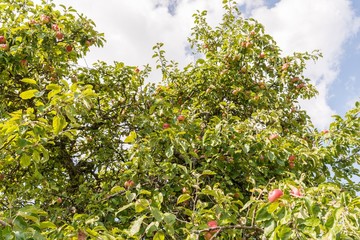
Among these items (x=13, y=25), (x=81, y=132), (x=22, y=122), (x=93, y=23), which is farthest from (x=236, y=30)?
(x=22, y=122)

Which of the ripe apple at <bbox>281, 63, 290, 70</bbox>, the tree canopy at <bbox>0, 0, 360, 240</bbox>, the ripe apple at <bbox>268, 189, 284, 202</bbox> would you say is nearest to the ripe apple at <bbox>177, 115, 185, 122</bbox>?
the tree canopy at <bbox>0, 0, 360, 240</bbox>

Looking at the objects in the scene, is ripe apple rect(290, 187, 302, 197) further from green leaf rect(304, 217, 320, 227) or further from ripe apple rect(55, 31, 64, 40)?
ripe apple rect(55, 31, 64, 40)

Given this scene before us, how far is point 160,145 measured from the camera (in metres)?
3.91

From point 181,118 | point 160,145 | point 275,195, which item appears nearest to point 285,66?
point 181,118

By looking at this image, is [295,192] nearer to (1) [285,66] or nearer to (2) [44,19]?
(2) [44,19]

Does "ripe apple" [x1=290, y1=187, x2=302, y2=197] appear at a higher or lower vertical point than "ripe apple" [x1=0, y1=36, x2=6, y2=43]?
lower

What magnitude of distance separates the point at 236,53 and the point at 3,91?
3935 mm

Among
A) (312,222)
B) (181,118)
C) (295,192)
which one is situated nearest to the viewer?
(312,222)

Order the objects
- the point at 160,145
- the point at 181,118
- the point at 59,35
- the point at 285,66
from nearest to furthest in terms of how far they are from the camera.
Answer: the point at 160,145, the point at 181,118, the point at 59,35, the point at 285,66

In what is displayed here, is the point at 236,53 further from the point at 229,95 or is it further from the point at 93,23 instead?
the point at 93,23

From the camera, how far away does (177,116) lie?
4.61 metres

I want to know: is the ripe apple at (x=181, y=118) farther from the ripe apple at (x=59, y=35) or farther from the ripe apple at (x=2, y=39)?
the ripe apple at (x=2, y=39)

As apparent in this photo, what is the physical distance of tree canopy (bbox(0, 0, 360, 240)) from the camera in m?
2.39

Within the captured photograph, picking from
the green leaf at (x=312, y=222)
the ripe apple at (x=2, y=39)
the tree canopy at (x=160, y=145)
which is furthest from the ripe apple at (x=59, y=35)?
the green leaf at (x=312, y=222)
